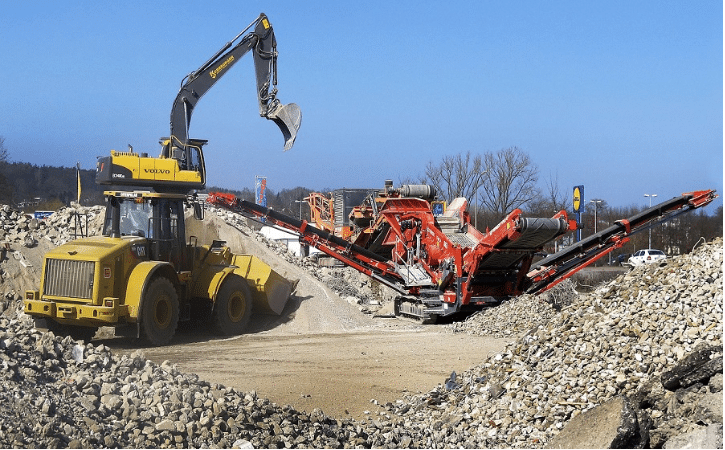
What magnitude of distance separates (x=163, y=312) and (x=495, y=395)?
754 cm

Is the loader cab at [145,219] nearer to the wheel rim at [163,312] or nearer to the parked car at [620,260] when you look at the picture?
the wheel rim at [163,312]

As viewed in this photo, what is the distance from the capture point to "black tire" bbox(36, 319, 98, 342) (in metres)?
14.3

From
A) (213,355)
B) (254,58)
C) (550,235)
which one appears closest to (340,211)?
(254,58)

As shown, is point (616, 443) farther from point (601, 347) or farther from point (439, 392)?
point (439, 392)

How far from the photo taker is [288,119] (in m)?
18.6

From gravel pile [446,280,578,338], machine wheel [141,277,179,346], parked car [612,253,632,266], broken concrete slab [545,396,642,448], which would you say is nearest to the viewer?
broken concrete slab [545,396,642,448]

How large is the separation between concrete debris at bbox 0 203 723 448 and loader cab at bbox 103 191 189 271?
4.41 metres

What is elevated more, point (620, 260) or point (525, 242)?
point (525, 242)

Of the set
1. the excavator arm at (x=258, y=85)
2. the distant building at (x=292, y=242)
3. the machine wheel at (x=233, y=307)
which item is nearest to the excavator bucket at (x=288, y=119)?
the excavator arm at (x=258, y=85)

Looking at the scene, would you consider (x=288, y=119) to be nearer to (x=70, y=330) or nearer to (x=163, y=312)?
(x=163, y=312)

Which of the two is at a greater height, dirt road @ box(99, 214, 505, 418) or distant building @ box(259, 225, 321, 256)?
distant building @ box(259, 225, 321, 256)

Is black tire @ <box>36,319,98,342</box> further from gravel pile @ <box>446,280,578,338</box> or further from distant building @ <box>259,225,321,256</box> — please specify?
distant building @ <box>259,225,321,256</box>

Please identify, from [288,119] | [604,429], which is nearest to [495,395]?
[604,429]

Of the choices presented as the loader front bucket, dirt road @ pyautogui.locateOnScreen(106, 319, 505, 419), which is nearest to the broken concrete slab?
dirt road @ pyautogui.locateOnScreen(106, 319, 505, 419)
